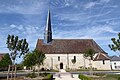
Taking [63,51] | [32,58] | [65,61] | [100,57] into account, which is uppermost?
[63,51]

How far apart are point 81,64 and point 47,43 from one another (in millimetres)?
12262

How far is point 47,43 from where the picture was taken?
5678 centimetres

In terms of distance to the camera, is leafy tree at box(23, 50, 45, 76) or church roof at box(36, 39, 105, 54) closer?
leafy tree at box(23, 50, 45, 76)

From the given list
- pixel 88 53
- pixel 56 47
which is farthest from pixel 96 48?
pixel 88 53

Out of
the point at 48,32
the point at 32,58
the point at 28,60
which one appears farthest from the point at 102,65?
the point at 28,60

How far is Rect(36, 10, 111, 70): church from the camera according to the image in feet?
180

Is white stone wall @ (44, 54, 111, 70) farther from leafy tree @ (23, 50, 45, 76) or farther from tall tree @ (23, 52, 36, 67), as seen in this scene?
tall tree @ (23, 52, 36, 67)

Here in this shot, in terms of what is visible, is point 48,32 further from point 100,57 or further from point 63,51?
point 100,57

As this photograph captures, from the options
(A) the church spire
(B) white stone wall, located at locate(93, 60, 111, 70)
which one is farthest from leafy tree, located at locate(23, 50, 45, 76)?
(A) the church spire

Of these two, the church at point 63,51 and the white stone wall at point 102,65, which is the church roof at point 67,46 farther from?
the white stone wall at point 102,65

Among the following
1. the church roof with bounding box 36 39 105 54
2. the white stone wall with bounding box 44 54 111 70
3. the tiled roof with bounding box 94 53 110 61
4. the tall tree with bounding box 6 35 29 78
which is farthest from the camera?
the church roof with bounding box 36 39 105 54

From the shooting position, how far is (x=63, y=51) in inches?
2172

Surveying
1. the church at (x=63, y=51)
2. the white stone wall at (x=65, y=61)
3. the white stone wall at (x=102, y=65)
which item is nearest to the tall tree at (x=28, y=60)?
the church at (x=63, y=51)

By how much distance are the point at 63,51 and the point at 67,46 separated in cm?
262
